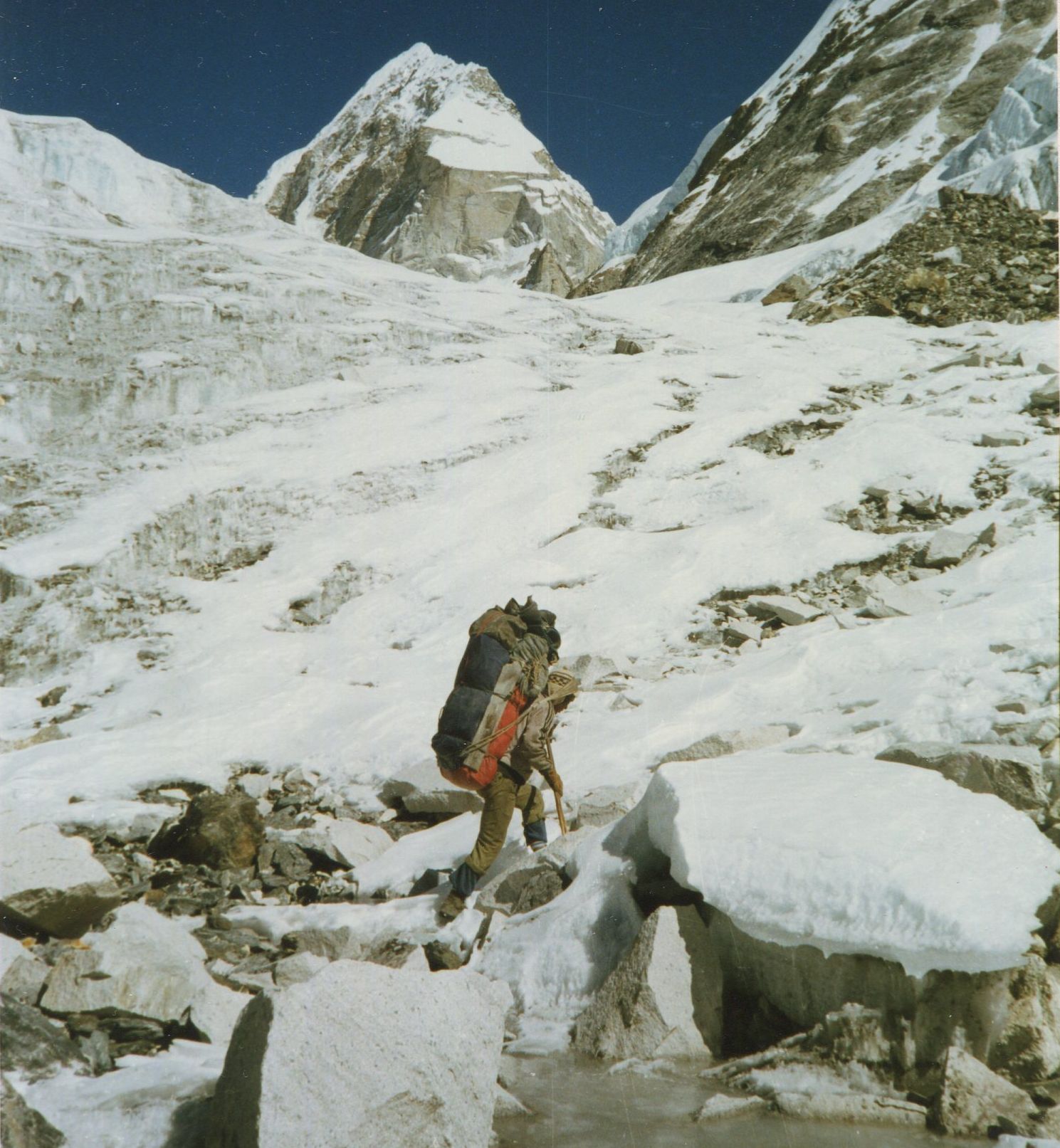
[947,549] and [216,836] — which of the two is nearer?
[216,836]

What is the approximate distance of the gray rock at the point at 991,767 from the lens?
3430 mm

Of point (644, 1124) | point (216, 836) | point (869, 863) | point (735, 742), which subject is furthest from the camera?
point (216, 836)

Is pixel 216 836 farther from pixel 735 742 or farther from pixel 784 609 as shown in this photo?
pixel 784 609

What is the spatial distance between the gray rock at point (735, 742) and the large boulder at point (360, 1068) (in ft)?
9.86

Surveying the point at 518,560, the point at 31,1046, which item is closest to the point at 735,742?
the point at 31,1046

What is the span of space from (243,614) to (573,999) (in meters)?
7.51

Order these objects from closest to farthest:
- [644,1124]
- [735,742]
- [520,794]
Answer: [644,1124], [520,794], [735,742]

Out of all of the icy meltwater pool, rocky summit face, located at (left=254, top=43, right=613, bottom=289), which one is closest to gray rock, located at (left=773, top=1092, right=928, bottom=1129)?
the icy meltwater pool

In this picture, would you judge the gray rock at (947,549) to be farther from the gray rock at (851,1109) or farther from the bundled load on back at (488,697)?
the gray rock at (851,1109)

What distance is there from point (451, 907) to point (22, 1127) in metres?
2.24

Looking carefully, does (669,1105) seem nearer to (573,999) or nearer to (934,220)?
(573,999)

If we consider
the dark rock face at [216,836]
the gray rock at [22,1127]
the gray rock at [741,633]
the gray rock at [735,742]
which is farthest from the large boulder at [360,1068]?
the gray rock at [741,633]

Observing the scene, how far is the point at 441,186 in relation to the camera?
93.9m

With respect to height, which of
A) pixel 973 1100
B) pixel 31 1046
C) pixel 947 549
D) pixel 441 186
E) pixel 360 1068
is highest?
pixel 441 186
